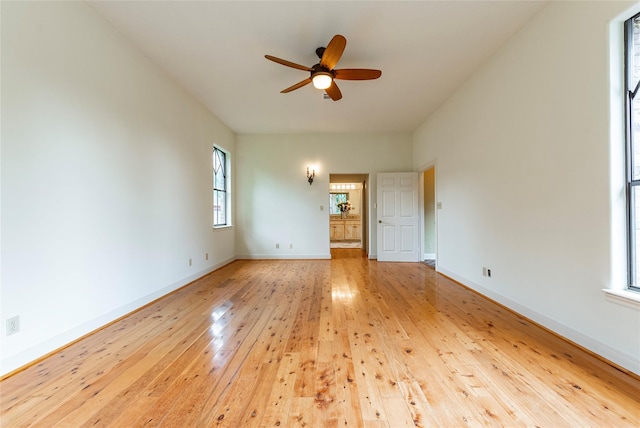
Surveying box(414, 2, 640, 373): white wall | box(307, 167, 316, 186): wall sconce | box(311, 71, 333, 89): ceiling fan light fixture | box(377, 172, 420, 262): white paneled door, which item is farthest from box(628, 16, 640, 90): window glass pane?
box(307, 167, 316, 186): wall sconce

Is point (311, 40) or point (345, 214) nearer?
point (311, 40)

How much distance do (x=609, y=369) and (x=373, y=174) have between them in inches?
190

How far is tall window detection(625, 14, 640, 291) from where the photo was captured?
172 cm

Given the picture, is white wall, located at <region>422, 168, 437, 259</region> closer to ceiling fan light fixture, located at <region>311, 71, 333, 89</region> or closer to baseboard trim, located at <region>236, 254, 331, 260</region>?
baseboard trim, located at <region>236, 254, 331, 260</region>

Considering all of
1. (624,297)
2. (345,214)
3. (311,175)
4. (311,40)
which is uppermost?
(311,40)

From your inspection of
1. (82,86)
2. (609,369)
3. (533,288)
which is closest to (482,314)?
(533,288)

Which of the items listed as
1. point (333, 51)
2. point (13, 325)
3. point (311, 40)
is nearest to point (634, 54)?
point (333, 51)

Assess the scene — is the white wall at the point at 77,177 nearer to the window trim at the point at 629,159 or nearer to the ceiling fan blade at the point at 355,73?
the ceiling fan blade at the point at 355,73

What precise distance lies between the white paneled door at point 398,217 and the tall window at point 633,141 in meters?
3.99

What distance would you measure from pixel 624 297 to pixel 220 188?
5.66 meters

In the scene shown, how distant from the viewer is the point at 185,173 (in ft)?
12.7

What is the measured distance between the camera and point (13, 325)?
170cm

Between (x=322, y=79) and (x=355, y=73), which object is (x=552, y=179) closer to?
(x=355, y=73)

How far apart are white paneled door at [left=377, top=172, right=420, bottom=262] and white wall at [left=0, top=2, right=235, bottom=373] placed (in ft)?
13.4
